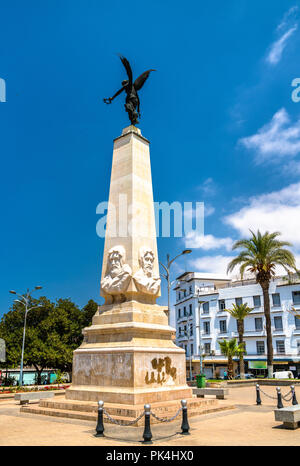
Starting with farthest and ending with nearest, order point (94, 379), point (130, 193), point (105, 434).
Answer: point (130, 193)
point (94, 379)
point (105, 434)

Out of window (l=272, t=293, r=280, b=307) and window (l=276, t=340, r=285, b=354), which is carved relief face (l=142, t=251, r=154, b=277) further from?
window (l=272, t=293, r=280, b=307)

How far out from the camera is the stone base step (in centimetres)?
895

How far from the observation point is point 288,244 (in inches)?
1172

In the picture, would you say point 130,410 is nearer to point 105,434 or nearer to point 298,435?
point 105,434

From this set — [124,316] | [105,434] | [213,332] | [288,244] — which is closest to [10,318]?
[213,332]

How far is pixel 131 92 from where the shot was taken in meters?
15.5

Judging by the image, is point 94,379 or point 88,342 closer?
point 94,379

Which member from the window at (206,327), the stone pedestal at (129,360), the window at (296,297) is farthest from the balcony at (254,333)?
the stone pedestal at (129,360)

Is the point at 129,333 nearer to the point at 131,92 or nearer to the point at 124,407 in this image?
the point at 124,407

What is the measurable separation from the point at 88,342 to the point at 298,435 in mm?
6990

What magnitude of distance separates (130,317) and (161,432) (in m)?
3.98

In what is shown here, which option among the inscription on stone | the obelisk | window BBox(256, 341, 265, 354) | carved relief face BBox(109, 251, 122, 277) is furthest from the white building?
carved relief face BBox(109, 251, 122, 277)

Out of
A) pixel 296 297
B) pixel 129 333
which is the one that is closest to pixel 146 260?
pixel 129 333

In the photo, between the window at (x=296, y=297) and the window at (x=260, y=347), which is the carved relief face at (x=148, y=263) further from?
the window at (x=260, y=347)
